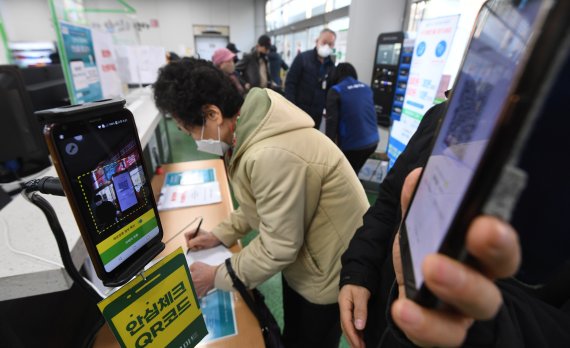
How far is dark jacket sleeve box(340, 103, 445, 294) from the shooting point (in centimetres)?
68

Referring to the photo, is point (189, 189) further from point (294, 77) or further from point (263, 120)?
point (294, 77)

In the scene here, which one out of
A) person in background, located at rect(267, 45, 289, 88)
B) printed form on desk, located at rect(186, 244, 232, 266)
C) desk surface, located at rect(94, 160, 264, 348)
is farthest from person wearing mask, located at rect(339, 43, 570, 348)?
person in background, located at rect(267, 45, 289, 88)

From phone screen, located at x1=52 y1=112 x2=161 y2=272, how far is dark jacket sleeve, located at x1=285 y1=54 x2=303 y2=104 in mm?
3258

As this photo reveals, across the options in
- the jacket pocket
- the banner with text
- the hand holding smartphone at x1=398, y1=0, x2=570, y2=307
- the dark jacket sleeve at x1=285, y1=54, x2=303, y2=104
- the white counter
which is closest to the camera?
the hand holding smartphone at x1=398, y1=0, x2=570, y2=307

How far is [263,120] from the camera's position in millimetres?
914

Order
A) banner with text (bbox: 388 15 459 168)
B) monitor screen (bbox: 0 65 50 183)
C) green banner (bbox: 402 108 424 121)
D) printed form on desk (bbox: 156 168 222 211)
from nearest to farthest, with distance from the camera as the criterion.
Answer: monitor screen (bbox: 0 65 50 183), printed form on desk (bbox: 156 168 222 211), banner with text (bbox: 388 15 459 168), green banner (bbox: 402 108 424 121)

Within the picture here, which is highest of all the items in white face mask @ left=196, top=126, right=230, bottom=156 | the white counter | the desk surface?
white face mask @ left=196, top=126, right=230, bottom=156

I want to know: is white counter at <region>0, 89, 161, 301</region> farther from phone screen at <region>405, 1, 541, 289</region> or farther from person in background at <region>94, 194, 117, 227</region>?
phone screen at <region>405, 1, 541, 289</region>

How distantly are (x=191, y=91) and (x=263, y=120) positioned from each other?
342 millimetres

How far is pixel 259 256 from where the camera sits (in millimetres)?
913

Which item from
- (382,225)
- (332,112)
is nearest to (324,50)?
(332,112)

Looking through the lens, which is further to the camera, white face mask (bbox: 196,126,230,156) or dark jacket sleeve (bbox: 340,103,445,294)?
white face mask (bbox: 196,126,230,156)

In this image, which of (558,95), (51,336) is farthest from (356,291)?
(51,336)

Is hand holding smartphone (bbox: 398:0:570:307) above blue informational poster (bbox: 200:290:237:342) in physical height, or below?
above
